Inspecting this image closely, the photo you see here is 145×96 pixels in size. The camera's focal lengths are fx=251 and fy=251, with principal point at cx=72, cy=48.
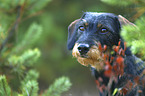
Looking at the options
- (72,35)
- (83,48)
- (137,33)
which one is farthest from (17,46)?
(137,33)

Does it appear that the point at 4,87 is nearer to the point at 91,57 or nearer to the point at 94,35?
the point at 91,57

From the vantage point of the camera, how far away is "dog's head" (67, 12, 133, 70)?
9.33 feet

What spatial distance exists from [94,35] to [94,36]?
2 cm

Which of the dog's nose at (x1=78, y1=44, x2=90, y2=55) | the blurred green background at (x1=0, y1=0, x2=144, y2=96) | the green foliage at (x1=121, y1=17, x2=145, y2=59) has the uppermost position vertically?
the green foliage at (x1=121, y1=17, x2=145, y2=59)

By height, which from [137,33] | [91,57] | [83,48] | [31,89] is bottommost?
[31,89]

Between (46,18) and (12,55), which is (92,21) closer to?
(12,55)

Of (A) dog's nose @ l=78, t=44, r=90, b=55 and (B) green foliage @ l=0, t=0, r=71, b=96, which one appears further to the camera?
(B) green foliage @ l=0, t=0, r=71, b=96

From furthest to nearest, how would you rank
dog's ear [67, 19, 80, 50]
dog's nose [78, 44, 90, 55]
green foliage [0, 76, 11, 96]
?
dog's ear [67, 19, 80, 50] → dog's nose [78, 44, 90, 55] → green foliage [0, 76, 11, 96]

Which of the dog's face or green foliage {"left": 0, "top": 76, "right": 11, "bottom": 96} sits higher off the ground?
the dog's face

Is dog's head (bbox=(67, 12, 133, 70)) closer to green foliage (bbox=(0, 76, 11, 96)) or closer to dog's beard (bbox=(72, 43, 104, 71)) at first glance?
dog's beard (bbox=(72, 43, 104, 71))

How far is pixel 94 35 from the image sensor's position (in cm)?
299

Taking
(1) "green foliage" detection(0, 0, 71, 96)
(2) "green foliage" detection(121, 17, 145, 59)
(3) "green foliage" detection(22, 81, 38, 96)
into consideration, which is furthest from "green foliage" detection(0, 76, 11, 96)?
(2) "green foliage" detection(121, 17, 145, 59)

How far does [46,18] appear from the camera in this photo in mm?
10469

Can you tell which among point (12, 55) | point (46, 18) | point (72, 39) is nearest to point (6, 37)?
point (12, 55)
